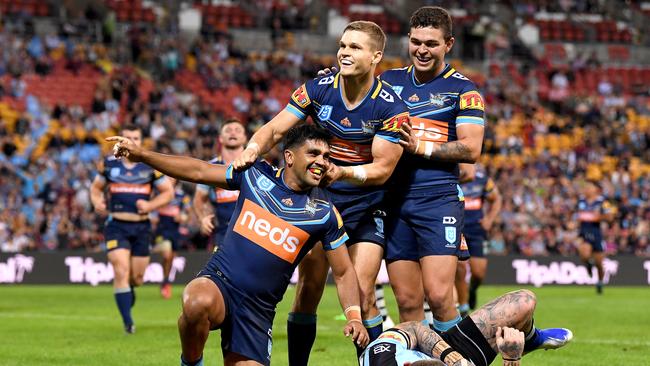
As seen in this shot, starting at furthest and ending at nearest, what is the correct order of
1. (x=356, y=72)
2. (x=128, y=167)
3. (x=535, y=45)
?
(x=535, y=45), (x=128, y=167), (x=356, y=72)

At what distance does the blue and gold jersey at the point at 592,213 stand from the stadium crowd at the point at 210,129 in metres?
4.65

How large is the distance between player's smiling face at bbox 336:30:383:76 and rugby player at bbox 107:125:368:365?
0.78 m

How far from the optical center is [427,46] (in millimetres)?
9500

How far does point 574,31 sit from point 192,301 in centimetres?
3933

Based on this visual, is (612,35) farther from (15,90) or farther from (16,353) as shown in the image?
(16,353)

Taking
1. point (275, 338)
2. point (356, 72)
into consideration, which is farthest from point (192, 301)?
point (275, 338)

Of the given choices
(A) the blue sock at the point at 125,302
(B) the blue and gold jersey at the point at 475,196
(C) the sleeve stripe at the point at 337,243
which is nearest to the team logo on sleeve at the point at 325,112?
(C) the sleeve stripe at the point at 337,243

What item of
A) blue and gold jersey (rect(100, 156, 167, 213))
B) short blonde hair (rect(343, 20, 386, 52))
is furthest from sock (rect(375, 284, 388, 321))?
short blonde hair (rect(343, 20, 386, 52))

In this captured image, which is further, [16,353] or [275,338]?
[275,338]

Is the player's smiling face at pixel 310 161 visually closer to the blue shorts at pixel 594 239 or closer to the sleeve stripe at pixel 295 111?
the sleeve stripe at pixel 295 111

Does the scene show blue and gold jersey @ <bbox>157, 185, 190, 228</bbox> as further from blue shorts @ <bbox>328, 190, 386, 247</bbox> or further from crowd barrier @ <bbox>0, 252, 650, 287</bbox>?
blue shorts @ <bbox>328, 190, 386, 247</bbox>

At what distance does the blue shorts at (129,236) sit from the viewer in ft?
50.8

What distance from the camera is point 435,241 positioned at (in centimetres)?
945

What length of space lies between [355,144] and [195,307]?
2.07m
